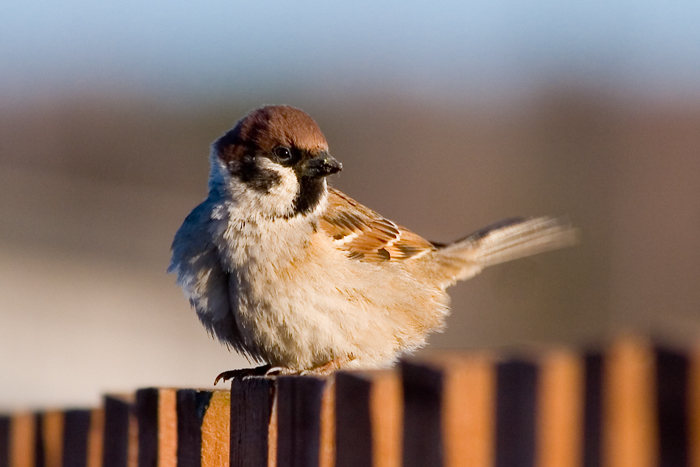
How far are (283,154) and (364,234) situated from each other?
0.48 meters

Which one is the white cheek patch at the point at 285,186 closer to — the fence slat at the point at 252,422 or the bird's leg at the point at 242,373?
the bird's leg at the point at 242,373

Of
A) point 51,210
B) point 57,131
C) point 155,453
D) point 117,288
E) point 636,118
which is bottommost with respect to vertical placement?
point 155,453

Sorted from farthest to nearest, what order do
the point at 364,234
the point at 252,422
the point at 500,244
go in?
the point at 500,244 < the point at 364,234 < the point at 252,422

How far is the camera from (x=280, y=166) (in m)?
3.20

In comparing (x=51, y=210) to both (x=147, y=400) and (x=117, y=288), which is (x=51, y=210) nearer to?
(x=117, y=288)

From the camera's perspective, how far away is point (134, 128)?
18953mm

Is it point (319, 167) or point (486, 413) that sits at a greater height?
point (319, 167)

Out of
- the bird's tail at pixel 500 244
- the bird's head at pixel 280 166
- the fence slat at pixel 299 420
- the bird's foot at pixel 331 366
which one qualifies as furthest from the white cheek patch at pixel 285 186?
the fence slat at pixel 299 420

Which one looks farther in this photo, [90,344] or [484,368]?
[90,344]

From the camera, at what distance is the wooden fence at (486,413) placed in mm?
1218

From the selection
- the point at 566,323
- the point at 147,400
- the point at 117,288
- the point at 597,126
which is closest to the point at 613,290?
the point at 566,323

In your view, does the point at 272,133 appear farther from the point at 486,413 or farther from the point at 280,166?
the point at 486,413

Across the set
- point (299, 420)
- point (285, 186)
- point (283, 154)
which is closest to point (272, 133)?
point (283, 154)

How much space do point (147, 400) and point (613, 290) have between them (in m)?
13.5
